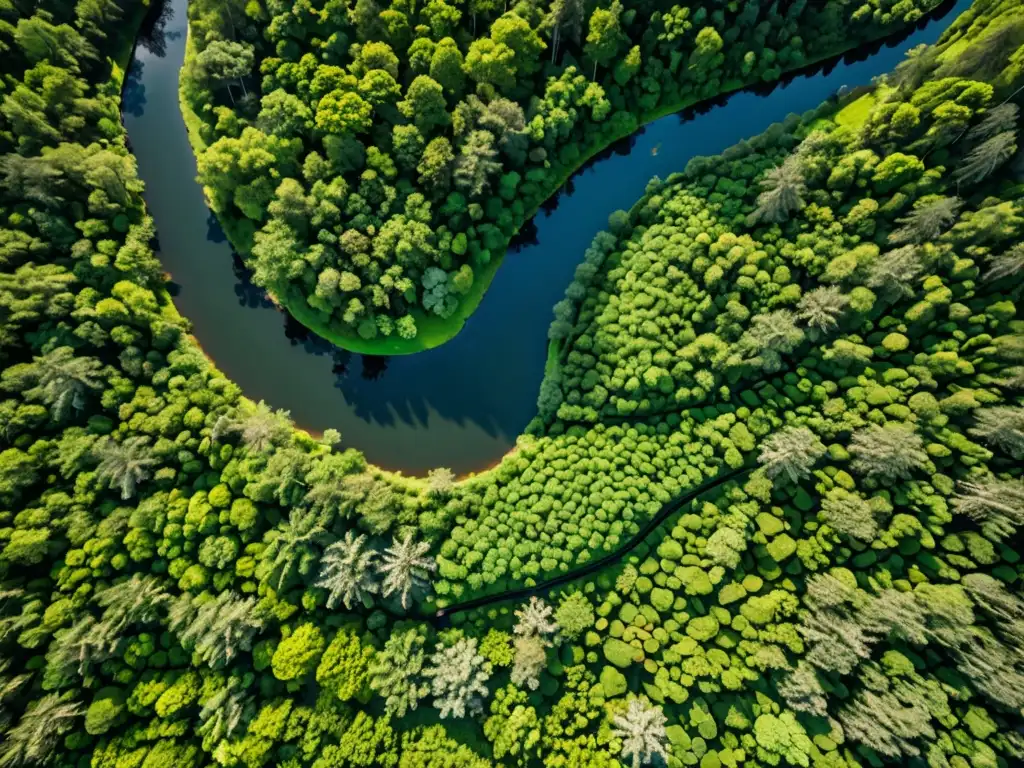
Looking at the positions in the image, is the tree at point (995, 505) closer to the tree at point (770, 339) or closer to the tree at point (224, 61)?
the tree at point (770, 339)

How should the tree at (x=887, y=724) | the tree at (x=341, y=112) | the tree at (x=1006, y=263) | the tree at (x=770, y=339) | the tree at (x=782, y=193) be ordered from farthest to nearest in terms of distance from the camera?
1. the tree at (x=341, y=112)
2. the tree at (x=782, y=193)
3. the tree at (x=770, y=339)
4. the tree at (x=1006, y=263)
5. the tree at (x=887, y=724)

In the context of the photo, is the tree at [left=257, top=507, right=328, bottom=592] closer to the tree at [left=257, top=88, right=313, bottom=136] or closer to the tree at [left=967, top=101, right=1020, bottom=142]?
the tree at [left=257, top=88, right=313, bottom=136]

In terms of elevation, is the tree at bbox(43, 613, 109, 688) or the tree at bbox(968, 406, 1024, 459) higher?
the tree at bbox(968, 406, 1024, 459)

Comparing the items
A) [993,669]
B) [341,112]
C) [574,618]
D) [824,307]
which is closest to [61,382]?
[341,112]

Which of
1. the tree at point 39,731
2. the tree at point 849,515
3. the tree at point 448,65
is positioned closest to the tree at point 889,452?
the tree at point 849,515

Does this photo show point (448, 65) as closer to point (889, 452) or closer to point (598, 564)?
point (598, 564)

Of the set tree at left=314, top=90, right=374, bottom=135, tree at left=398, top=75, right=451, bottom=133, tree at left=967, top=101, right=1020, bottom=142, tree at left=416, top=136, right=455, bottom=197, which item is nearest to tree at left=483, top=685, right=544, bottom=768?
tree at left=416, top=136, right=455, bottom=197
